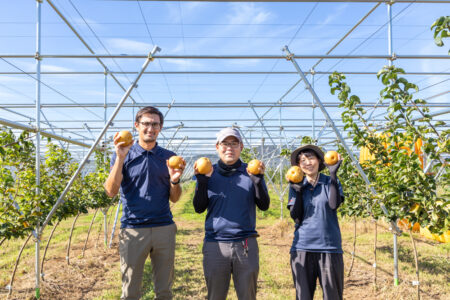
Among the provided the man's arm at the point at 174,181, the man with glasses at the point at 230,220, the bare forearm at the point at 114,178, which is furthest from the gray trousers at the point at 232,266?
the bare forearm at the point at 114,178

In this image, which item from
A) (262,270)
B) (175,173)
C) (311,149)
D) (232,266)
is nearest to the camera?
(232,266)

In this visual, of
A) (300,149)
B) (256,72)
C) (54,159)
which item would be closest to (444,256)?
(256,72)

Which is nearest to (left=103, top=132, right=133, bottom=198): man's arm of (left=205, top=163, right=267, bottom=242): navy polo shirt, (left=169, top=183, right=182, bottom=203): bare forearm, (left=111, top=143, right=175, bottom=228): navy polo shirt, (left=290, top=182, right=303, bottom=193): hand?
(left=111, top=143, right=175, bottom=228): navy polo shirt

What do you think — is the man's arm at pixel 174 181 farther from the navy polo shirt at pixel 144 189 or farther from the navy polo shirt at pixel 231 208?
the navy polo shirt at pixel 231 208

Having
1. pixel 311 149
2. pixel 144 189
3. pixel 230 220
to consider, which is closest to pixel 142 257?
pixel 144 189

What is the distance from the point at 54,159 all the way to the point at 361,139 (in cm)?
423

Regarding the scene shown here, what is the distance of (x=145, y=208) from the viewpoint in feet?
8.32

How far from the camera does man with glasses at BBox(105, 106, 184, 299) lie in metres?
2.51

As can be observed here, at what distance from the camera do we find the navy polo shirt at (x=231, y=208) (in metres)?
2.40

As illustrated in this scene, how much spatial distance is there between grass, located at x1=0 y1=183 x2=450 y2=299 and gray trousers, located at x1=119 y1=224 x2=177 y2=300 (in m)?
2.03

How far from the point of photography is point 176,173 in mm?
2498

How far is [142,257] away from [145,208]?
381mm

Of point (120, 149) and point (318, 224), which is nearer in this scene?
point (120, 149)

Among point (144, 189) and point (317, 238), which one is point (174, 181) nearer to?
point (144, 189)
